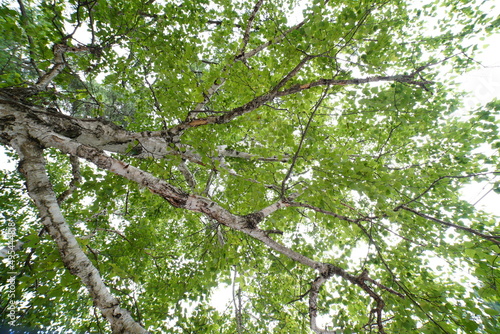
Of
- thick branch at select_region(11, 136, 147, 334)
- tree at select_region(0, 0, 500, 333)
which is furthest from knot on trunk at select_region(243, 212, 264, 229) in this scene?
thick branch at select_region(11, 136, 147, 334)

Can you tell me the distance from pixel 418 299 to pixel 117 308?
3.28 metres

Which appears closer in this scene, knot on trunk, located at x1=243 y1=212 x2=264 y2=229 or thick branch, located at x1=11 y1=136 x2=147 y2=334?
thick branch, located at x1=11 y1=136 x2=147 y2=334

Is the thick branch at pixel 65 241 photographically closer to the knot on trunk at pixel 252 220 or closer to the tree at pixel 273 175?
the tree at pixel 273 175

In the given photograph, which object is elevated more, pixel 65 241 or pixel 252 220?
pixel 252 220

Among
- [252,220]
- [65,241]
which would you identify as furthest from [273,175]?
[65,241]

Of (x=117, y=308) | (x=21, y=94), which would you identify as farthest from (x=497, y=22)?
(x=21, y=94)

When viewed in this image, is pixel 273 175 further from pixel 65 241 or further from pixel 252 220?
pixel 65 241

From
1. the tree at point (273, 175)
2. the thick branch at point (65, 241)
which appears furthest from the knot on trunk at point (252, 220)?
the thick branch at point (65, 241)

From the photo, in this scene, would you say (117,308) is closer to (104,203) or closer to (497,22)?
(104,203)

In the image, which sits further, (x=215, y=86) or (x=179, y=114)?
(x=215, y=86)

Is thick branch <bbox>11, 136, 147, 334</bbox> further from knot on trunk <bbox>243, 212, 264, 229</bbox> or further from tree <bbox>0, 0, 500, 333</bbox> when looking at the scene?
knot on trunk <bbox>243, 212, 264, 229</bbox>

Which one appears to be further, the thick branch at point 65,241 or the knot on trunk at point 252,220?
the knot on trunk at point 252,220

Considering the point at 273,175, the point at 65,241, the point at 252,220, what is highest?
the point at 273,175

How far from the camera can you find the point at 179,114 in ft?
9.80
